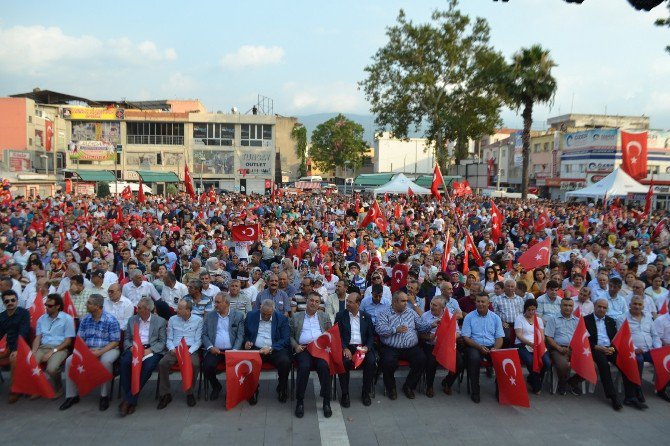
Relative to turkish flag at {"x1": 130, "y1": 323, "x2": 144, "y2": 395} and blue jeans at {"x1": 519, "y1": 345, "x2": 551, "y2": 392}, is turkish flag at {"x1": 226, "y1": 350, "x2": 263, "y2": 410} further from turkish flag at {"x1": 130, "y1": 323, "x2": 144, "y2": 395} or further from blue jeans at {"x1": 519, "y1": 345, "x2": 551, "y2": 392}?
blue jeans at {"x1": 519, "y1": 345, "x2": 551, "y2": 392}

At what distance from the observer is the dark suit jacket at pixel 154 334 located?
258 inches

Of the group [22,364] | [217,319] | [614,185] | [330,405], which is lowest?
[330,405]

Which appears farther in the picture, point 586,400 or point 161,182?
point 161,182

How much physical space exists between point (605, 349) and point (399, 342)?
103 inches

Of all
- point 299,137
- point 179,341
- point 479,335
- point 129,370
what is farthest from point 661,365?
point 299,137

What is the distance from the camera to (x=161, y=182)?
4991cm

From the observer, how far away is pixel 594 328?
7.05 m

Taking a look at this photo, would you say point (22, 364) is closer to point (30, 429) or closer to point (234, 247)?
point (30, 429)

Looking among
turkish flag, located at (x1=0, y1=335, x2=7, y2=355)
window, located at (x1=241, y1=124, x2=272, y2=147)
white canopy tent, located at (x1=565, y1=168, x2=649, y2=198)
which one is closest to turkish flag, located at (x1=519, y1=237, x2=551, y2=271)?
turkish flag, located at (x1=0, y1=335, x2=7, y2=355)

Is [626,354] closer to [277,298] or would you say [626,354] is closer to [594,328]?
[594,328]

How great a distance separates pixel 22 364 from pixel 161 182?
45.9 m

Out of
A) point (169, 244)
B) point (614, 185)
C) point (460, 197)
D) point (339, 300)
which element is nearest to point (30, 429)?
point (339, 300)

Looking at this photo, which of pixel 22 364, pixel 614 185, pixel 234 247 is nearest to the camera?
pixel 22 364

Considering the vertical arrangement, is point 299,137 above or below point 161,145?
above
